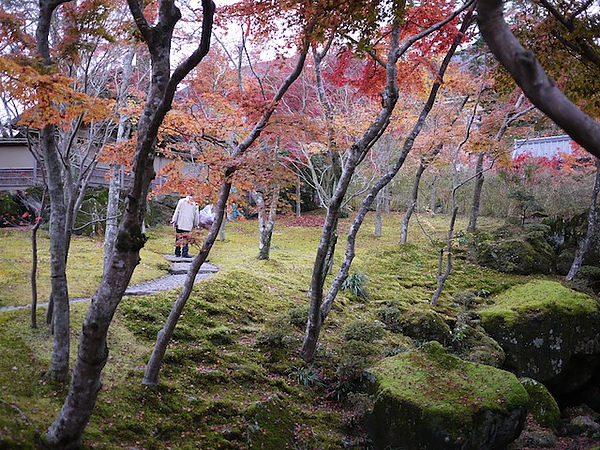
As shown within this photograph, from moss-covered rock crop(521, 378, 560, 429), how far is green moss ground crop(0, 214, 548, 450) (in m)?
2.31

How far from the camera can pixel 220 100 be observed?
28.2 ft

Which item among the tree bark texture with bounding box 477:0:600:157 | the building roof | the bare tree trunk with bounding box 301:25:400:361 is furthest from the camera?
the building roof

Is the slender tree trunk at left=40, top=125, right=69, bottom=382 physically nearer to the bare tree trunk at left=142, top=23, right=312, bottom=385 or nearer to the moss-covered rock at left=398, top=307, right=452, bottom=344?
the bare tree trunk at left=142, top=23, right=312, bottom=385

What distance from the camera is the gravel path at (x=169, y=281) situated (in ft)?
26.3

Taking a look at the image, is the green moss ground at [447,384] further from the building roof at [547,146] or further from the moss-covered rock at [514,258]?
the building roof at [547,146]

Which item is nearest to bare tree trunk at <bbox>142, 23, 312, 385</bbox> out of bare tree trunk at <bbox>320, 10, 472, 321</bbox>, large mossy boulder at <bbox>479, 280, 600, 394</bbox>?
bare tree trunk at <bbox>320, 10, 472, 321</bbox>

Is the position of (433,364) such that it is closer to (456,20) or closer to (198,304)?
(198,304)

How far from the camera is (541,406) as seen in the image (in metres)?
7.36

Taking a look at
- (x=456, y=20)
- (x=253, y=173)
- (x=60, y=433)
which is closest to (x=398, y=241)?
(x=456, y=20)

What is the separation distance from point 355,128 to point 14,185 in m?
16.1

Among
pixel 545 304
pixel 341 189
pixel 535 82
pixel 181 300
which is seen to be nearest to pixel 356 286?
pixel 545 304

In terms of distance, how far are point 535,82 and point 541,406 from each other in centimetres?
708

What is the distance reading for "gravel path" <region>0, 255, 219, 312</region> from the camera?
8.03m

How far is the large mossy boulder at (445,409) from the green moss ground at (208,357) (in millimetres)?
881
